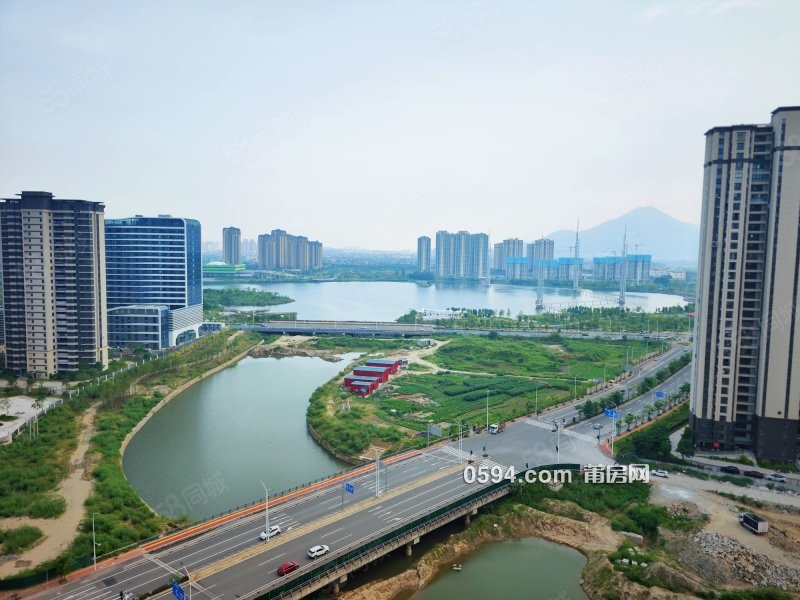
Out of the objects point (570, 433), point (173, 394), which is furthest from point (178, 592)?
point (173, 394)

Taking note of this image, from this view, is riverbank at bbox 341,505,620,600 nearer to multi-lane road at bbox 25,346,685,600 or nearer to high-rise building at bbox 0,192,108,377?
multi-lane road at bbox 25,346,685,600

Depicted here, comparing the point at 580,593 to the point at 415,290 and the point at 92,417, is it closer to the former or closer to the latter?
the point at 92,417

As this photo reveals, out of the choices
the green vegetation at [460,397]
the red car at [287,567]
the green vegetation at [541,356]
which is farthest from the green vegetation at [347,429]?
the green vegetation at [541,356]

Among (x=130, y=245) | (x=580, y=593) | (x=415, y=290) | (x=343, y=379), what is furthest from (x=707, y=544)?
(x=415, y=290)

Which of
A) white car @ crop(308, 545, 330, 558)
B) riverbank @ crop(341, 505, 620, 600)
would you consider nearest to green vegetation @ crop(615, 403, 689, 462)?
riverbank @ crop(341, 505, 620, 600)

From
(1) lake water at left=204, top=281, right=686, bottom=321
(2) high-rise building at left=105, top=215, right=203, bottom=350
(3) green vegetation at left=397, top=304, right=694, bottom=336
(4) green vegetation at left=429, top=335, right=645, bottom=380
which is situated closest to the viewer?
(4) green vegetation at left=429, top=335, right=645, bottom=380
